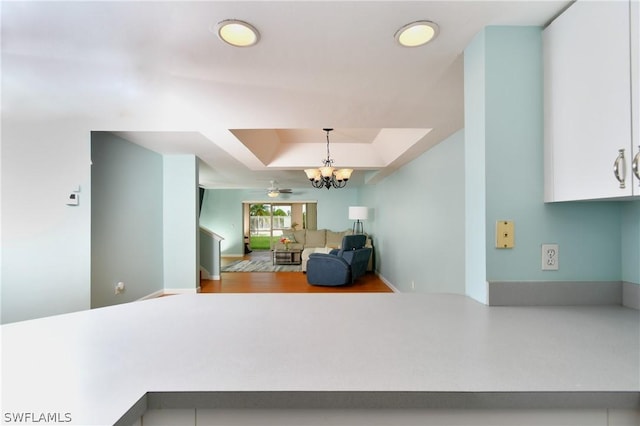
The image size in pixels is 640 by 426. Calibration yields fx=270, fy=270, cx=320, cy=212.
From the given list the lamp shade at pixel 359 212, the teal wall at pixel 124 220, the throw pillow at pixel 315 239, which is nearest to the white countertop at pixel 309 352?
the teal wall at pixel 124 220

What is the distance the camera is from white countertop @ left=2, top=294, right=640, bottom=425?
2.04 ft

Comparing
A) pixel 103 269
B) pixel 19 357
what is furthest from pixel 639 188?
pixel 103 269

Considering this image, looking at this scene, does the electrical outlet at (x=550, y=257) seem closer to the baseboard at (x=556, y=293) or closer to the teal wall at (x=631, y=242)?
the baseboard at (x=556, y=293)

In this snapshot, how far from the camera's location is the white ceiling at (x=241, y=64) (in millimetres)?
1126

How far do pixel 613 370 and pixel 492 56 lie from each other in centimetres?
122

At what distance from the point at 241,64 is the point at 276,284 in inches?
177

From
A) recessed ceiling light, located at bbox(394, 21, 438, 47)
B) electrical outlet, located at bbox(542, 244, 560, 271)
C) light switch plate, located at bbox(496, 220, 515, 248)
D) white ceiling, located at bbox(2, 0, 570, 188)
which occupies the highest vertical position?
white ceiling, located at bbox(2, 0, 570, 188)

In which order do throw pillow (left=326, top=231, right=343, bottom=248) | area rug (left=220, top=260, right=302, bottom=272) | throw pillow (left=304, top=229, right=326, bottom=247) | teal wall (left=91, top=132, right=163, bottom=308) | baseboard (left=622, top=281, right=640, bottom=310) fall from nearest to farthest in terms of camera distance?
baseboard (left=622, top=281, right=640, bottom=310) < teal wall (left=91, top=132, right=163, bottom=308) < area rug (left=220, top=260, right=302, bottom=272) < throw pillow (left=326, top=231, right=343, bottom=248) < throw pillow (left=304, top=229, right=326, bottom=247)

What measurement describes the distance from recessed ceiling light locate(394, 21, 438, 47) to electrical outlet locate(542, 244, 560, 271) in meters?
1.08

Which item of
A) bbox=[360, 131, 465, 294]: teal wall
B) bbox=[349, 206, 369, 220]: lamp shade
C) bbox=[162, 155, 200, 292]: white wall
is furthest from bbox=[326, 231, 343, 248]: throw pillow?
bbox=[162, 155, 200, 292]: white wall

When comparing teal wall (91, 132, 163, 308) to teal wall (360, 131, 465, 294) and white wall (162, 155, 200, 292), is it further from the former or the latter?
teal wall (360, 131, 465, 294)

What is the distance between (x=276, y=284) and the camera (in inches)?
212

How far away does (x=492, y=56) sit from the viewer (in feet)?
3.99

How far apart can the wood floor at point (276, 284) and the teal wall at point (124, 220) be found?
1.20m
